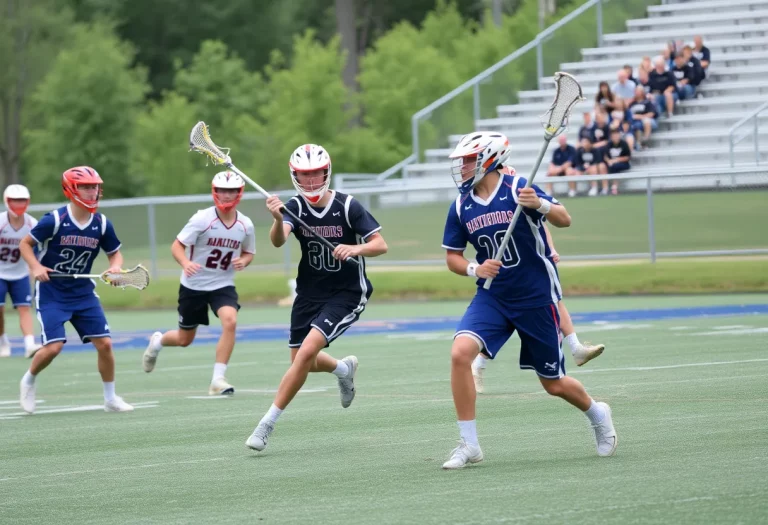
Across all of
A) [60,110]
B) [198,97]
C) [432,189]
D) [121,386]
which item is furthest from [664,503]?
[198,97]

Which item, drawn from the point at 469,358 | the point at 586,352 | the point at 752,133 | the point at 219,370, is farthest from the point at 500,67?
the point at 469,358

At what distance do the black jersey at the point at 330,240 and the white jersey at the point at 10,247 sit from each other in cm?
957

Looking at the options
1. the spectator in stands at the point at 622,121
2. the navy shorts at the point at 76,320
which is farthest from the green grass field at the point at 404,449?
the spectator in stands at the point at 622,121

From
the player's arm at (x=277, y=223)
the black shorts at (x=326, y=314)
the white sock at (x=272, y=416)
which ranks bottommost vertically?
the white sock at (x=272, y=416)

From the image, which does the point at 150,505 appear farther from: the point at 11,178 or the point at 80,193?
the point at 11,178

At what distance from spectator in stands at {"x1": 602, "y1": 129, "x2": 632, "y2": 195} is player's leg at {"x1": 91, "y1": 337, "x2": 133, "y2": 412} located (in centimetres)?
1644

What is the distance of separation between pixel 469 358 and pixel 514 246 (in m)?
0.78

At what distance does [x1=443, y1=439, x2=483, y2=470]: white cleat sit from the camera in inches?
318

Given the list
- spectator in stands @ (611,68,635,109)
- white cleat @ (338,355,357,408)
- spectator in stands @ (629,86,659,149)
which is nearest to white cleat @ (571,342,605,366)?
white cleat @ (338,355,357,408)

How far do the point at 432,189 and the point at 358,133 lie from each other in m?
14.8

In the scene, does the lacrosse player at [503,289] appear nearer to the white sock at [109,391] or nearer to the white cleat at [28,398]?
the white sock at [109,391]

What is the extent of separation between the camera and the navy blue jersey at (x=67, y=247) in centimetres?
1241

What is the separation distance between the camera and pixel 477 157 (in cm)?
833

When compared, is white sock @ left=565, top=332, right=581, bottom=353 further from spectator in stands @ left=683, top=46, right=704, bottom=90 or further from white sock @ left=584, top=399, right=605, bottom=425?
spectator in stands @ left=683, top=46, right=704, bottom=90
